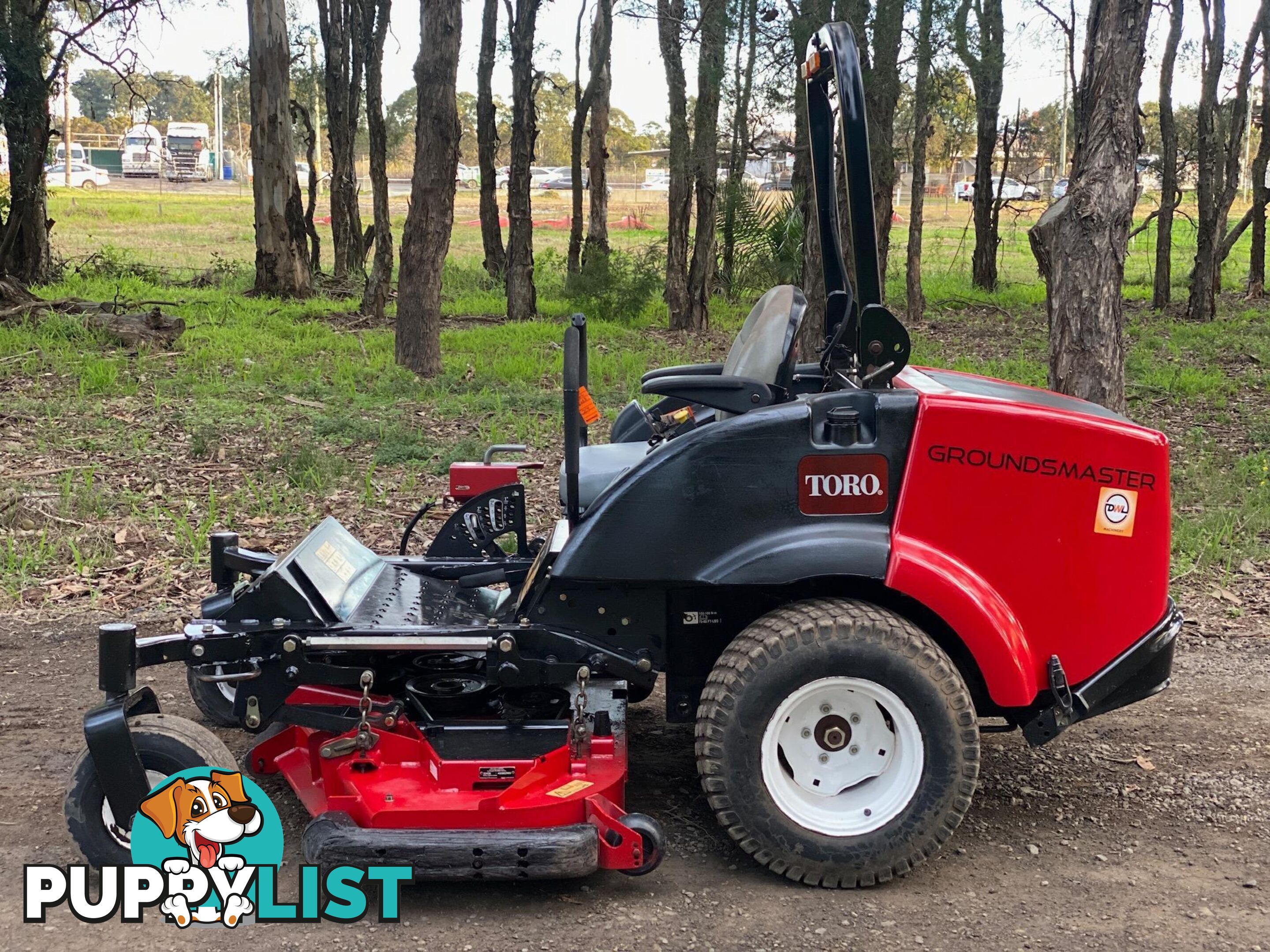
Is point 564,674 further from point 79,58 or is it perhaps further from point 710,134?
point 79,58

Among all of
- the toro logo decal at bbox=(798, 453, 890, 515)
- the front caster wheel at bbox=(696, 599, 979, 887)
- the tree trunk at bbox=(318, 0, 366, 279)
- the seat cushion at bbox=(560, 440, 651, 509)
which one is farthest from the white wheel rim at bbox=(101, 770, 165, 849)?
the tree trunk at bbox=(318, 0, 366, 279)

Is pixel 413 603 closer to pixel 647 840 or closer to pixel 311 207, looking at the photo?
pixel 647 840

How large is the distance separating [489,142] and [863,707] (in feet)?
55.0

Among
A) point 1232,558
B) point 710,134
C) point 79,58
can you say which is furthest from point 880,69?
point 79,58

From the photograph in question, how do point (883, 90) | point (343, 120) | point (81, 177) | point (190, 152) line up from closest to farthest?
point (883, 90)
point (343, 120)
point (81, 177)
point (190, 152)

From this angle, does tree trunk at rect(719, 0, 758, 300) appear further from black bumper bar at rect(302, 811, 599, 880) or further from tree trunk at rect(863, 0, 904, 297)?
black bumper bar at rect(302, 811, 599, 880)

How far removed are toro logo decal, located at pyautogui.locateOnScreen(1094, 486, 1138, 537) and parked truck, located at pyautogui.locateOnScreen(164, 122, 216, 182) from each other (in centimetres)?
5877

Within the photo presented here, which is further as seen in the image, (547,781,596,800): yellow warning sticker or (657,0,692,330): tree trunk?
(657,0,692,330): tree trunk

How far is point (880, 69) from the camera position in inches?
506

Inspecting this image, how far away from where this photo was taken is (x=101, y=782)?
3414 millimetres

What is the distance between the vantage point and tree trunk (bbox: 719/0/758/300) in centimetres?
1459

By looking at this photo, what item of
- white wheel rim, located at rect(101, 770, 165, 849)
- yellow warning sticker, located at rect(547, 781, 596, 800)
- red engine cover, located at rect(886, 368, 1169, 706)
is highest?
red engine cover, located at rect(886, 368, 1169, 706)

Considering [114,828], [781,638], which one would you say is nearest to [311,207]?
[114,828]

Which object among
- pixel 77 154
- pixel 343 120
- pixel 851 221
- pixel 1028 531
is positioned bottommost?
pixel 1028 531
